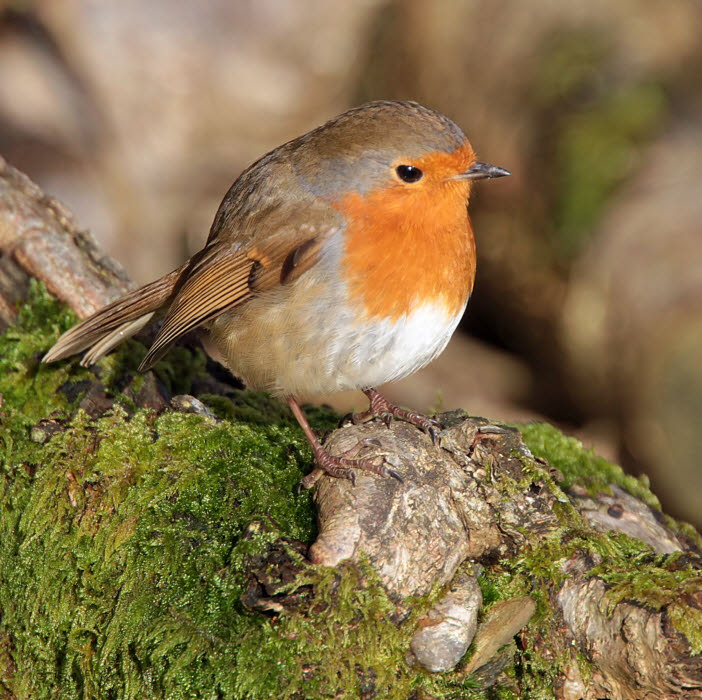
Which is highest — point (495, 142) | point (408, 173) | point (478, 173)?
point (495, 142)

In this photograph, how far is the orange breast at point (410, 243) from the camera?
2865mm

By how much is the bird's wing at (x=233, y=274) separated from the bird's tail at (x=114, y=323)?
13 cm

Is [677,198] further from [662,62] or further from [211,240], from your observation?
[211,240]

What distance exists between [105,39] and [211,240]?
490 centimetres

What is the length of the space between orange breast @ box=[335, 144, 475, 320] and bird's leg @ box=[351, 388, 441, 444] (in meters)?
→ 0.40

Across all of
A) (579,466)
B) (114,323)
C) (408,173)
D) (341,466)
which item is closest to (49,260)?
(114,323)

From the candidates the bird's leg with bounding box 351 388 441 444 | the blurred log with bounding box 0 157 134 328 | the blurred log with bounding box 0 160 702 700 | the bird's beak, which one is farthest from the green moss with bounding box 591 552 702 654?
the blurred log with bounding box 0 157 134 328

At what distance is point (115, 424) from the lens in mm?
2986

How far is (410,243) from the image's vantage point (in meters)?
2.92

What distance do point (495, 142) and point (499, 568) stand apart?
14.4 ft

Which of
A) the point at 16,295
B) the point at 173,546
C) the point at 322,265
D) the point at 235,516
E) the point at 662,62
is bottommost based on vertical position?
the point at 173,546

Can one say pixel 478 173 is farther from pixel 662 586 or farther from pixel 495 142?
pixel 495 142

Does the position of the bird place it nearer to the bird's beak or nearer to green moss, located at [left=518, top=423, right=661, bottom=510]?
the bird's beak

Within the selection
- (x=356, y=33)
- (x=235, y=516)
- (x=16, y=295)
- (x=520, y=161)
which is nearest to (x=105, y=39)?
(x=356, y=33)
